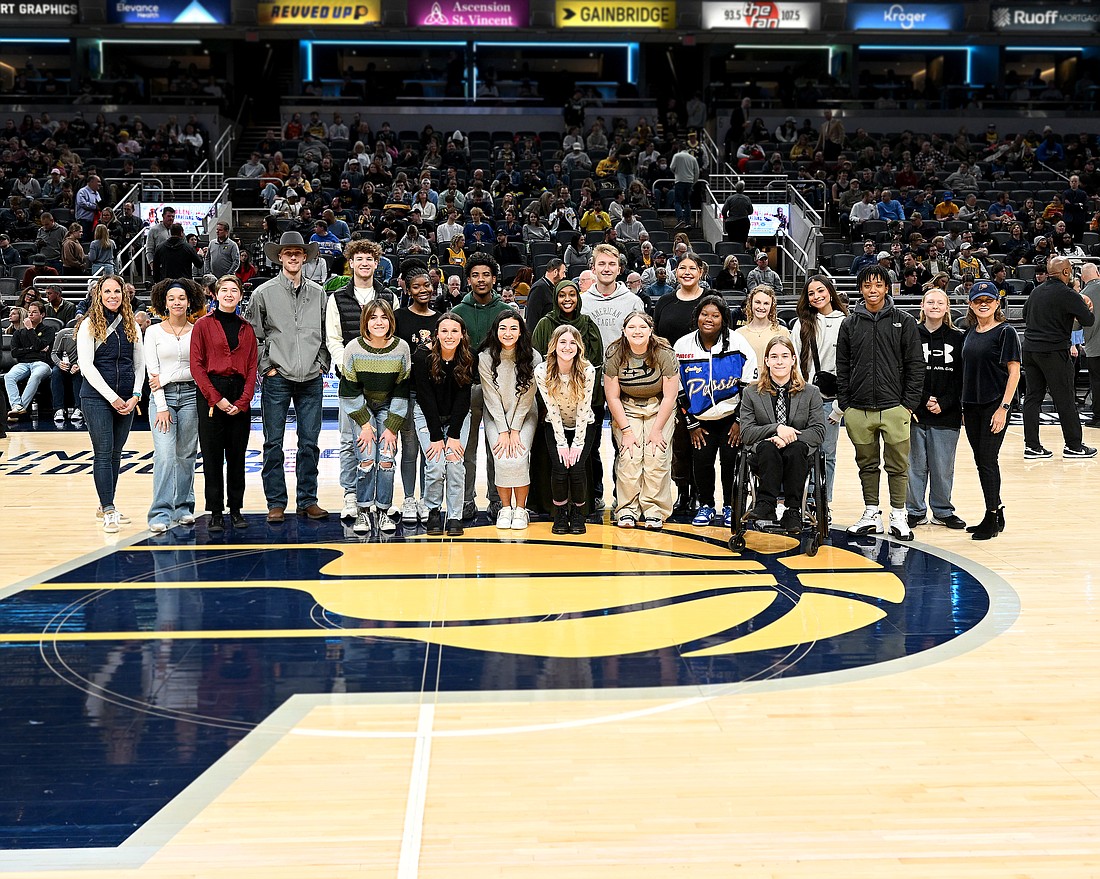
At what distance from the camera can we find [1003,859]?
3225mm

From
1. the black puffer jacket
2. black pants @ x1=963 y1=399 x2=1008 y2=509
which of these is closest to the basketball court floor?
black pants @ x1=963 y1=399 x2=1008 y2=509

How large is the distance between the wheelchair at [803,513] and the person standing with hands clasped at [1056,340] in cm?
397

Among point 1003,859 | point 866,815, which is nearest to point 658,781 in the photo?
point 866,815

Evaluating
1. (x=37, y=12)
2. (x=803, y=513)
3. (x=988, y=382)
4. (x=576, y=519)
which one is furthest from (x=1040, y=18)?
(x=576, y=519)

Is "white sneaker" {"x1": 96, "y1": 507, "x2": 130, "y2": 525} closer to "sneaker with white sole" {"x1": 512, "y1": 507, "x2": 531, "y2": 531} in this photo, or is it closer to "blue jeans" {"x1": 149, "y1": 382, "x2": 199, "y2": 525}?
"blue jeans" {"x1": 149, "y1": 382, "x2": 199, "y2": 525}

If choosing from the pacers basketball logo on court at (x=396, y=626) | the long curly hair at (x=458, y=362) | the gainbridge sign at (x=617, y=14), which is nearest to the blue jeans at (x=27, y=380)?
the pacers basketball logo on court at (x=396, y=626)

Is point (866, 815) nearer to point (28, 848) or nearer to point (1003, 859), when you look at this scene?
point (1003, 859)

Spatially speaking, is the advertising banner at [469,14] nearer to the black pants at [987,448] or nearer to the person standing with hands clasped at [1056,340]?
the person standing with hands clasped at [1056,340]

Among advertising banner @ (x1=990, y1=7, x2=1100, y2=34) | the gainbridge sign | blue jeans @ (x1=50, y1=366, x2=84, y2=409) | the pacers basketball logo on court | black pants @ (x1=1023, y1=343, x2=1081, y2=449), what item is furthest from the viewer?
advertising banner @ (x1=990, y1=7, x2=1100, y2=34)

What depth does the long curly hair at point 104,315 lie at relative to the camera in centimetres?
737

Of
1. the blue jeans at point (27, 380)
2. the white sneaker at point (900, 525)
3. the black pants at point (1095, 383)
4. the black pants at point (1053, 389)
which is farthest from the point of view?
the blue jeans at point (27, 380)

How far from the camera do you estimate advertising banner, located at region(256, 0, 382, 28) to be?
83.5 ft

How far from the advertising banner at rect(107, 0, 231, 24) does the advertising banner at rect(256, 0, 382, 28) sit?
87 cm

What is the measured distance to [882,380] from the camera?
278 inches
